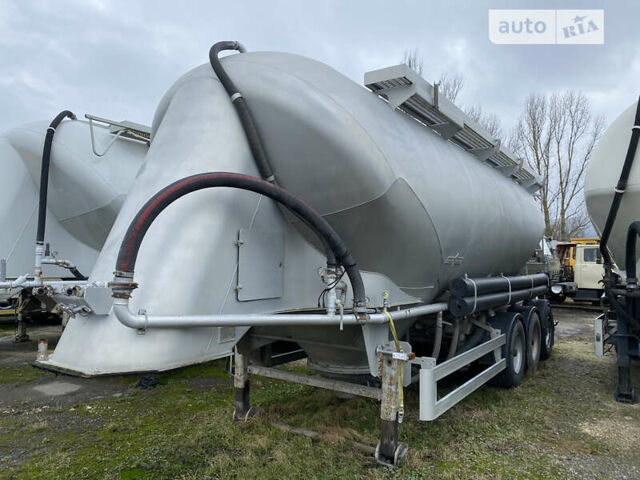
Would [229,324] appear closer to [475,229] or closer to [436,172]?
[436,172]

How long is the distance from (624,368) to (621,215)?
1913 millimetres

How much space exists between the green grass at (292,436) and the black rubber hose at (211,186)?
1.59 meters

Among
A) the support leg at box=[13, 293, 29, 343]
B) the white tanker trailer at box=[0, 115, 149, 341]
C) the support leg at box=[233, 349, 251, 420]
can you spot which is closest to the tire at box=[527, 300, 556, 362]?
the support leg at box=[233, 349, 251, 420]

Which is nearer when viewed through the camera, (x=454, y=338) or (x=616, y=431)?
(x=616, y=431)

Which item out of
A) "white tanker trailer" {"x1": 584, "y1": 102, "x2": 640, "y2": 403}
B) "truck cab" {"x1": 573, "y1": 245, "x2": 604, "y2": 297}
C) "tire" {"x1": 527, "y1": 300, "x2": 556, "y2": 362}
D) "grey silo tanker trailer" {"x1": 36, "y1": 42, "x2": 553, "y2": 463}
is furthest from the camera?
"truck cab" {"x1": 573, "y1": 245, "x2": 604, "y2": 297}

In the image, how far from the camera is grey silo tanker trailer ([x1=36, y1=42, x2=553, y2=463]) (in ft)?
9.71

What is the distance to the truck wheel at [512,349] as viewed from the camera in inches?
229

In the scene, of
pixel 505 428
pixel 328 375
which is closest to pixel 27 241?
pixel 328 375

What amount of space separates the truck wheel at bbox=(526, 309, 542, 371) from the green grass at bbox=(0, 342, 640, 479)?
31.9 inches

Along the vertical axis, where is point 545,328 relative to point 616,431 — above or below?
above

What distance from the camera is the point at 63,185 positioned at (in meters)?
7.94

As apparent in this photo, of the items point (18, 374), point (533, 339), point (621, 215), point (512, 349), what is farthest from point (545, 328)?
point (18, 374)

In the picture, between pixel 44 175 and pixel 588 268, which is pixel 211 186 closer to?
pixel 44 175

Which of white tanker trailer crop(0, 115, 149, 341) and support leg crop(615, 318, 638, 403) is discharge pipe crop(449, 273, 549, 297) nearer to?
support leg crop(615, 318, 638, 403)
